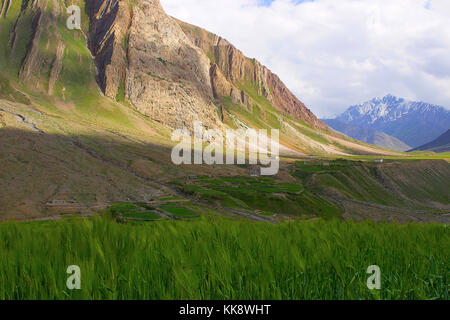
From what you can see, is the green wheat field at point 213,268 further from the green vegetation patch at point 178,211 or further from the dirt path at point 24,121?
the dirt path at point 24,121

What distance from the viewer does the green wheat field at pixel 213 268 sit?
263 centimetres

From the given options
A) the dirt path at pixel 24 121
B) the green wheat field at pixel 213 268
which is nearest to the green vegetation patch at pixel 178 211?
the green wheat field at pixel 213 268

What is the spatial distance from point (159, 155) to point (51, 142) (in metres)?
41.3

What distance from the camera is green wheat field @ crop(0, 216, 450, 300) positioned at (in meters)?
2.63

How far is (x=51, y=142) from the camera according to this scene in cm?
11569

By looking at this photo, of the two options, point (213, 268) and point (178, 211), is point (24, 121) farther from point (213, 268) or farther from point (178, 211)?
point (213, 268)

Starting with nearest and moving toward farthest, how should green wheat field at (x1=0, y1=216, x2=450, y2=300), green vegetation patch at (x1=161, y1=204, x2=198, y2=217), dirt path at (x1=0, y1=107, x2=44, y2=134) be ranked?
green wheat field at (x1=0, y1=216, x2=450, y2=300) → green vegetation patch at (x1=161, y1=204, x2=198, y2=217) → dirt path at (x1=0, y1=107, x2=44, y2=134)

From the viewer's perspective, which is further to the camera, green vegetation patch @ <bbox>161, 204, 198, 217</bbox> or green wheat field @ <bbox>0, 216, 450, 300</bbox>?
green vegetation patch @ <bbox>161, 204, 198, 217</bbox>

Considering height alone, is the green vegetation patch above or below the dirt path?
below

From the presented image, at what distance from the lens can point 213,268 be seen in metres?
2.88

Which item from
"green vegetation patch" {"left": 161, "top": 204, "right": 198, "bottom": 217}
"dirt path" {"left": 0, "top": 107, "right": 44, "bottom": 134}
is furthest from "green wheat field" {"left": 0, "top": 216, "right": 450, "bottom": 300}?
"dirt path" {"left": 0, "top": 107, "right": 44, "bottom": 134}

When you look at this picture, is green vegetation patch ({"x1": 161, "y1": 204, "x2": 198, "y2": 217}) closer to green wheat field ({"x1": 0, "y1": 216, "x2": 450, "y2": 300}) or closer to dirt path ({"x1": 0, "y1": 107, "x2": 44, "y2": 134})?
green wheat field ({"x1": 0, "y1": 216, "x2": 450, "y2": 300})
